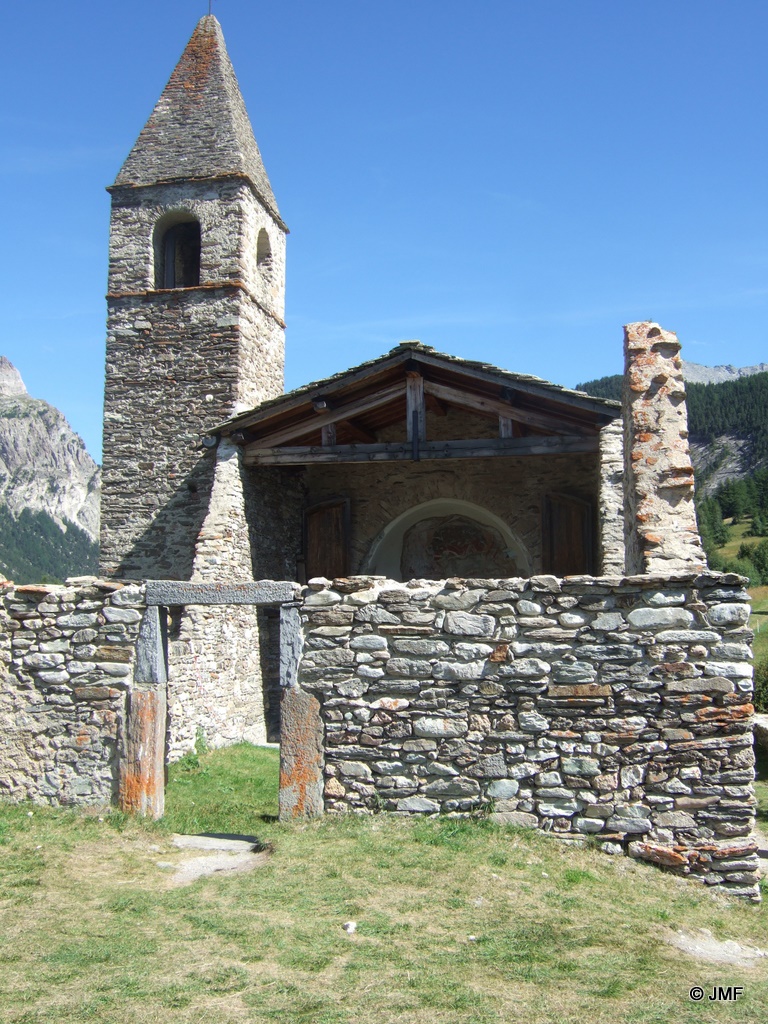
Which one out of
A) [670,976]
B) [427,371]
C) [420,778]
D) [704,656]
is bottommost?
[670,976]

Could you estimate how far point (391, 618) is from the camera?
22.6 feet

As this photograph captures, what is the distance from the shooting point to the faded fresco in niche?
1383 centimetres

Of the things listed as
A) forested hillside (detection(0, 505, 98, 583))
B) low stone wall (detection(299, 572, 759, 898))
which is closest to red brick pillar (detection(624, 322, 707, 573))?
low stone wall (detection(299, 572, 759, 898))

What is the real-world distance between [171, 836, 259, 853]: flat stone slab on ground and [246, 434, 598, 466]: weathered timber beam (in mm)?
5468

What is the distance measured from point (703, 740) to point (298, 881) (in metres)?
2.93

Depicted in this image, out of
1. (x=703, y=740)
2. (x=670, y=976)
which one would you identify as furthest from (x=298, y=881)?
(x=703, y=740)

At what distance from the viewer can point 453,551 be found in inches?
552

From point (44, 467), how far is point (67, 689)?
103232 millimetres

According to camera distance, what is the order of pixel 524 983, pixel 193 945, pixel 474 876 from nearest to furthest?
pixel 524 983 < pixel 193 945 < pixel 474 876

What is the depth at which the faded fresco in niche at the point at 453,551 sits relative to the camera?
13828mm

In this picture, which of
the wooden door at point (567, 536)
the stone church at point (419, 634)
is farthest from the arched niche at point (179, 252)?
the wooden door at point (567, 536)

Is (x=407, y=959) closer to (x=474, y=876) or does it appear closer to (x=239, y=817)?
(x=474, y=876)

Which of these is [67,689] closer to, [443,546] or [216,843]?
[216,843]

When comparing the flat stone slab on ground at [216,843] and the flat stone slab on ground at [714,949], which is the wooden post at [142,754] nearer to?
the flat stone slab on ground at [216,843]
